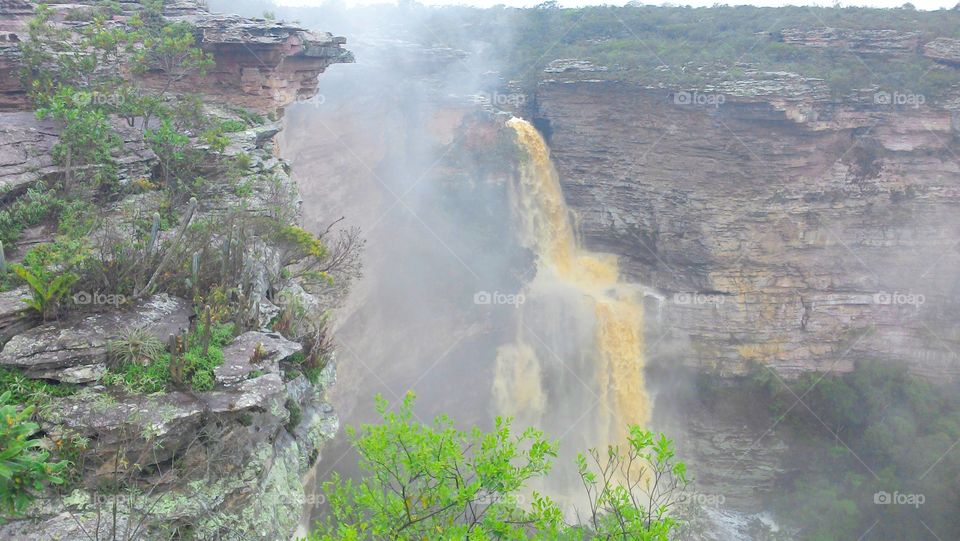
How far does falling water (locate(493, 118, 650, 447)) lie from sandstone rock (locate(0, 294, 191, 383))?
18.4 meters

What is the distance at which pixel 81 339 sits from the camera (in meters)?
8.23

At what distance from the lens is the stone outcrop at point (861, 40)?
82.8ft

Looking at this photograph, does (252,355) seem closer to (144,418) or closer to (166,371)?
(166,371)

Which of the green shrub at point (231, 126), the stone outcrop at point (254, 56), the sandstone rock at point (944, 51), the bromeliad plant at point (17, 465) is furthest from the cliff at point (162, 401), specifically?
the sandstone rock at point (944, 51)

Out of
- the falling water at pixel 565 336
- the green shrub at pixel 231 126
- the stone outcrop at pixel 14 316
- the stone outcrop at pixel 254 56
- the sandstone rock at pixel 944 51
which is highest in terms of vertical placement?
the sandstone rock at pixel 944 51

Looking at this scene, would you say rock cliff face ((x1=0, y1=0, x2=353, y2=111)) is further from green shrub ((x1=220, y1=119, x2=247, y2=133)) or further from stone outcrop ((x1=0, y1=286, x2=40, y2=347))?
stone outcrop ((x1=0, y1=286, x2=40, y2=347))

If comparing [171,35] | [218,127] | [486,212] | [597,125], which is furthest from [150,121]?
[597,125]

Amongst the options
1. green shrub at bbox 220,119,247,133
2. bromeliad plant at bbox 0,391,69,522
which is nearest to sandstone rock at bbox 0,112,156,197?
green shrub at bbox 220,119,247,133

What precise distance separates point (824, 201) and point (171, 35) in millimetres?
22011

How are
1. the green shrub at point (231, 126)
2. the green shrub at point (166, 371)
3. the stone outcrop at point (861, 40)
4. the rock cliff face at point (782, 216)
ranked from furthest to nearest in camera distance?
the stone outcrop at point (861, 40)
the rock cliff face at point (782, 216)
the green shrub at point (231, 126)
the green shrub at point (166, 371)

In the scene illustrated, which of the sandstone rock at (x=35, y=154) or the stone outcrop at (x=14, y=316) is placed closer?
the stone outcrop at (x=14, y=316)

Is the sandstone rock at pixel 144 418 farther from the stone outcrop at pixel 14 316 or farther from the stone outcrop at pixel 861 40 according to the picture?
the stone outcrop at pixel 861 40

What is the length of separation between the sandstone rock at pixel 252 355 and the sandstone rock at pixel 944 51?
26.0 m

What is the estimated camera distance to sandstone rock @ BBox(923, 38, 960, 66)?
24.2m
